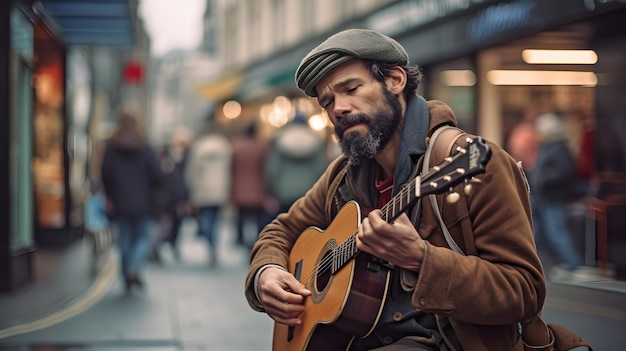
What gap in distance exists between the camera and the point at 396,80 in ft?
9.70

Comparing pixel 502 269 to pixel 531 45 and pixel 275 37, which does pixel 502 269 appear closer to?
pixel 531 45

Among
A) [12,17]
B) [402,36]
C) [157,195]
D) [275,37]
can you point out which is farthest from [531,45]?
[275,37]

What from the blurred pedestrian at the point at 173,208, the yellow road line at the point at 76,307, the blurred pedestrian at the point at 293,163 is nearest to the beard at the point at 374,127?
the yellow road line at the point at 76,307

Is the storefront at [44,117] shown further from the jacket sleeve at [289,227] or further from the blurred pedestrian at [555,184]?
the jacket sleeve at [289,227]

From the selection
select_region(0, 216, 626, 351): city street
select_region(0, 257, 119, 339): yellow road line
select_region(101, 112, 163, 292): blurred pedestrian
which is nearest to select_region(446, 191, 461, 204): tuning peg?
select_region(0, 216, 626, 351): city street

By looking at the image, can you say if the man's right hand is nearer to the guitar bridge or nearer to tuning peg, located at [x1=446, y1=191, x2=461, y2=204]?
the guitar bridge

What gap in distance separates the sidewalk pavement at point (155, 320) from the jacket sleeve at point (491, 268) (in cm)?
391

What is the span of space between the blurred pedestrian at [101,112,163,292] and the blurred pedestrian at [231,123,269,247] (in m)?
2.15

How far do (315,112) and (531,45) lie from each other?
7657 mm

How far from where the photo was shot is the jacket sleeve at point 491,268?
2.49 metres

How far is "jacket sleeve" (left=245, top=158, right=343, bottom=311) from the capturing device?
3357 mm

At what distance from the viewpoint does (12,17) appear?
9750 millimetres

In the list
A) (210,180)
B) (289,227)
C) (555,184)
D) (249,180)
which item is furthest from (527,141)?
(289,227)

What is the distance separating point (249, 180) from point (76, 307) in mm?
4090
